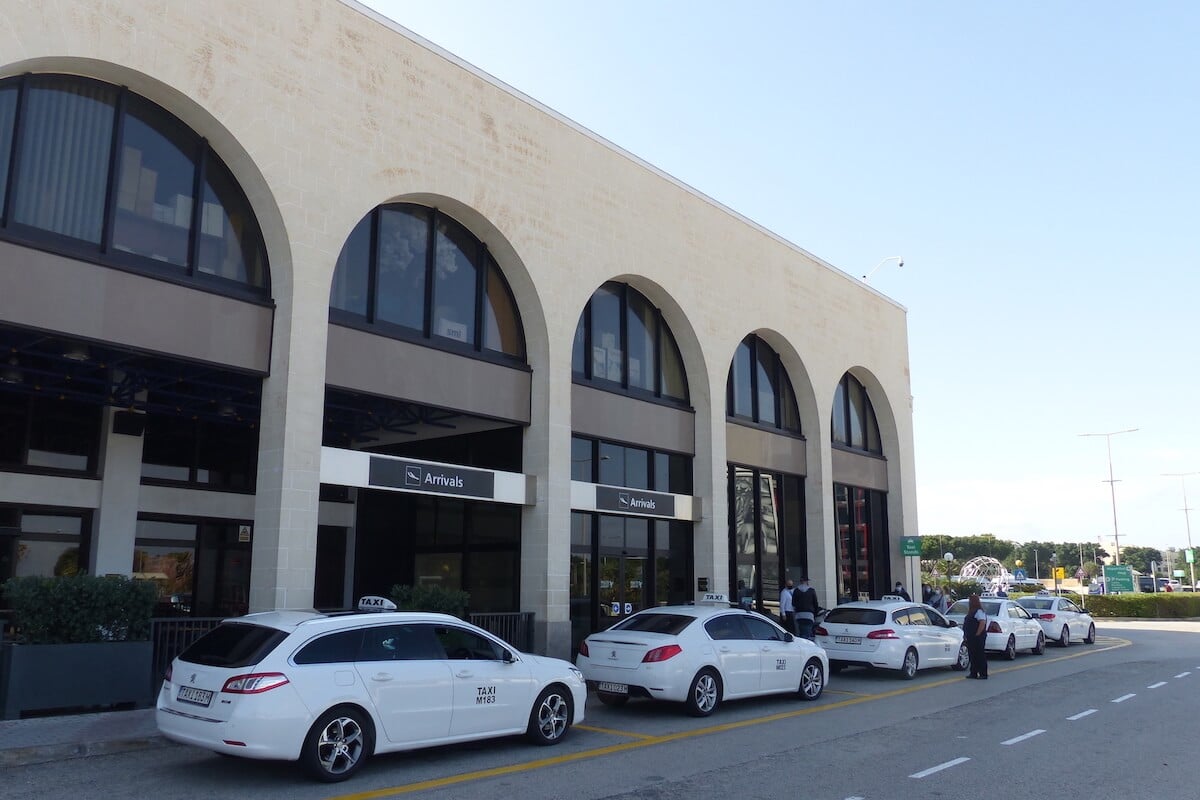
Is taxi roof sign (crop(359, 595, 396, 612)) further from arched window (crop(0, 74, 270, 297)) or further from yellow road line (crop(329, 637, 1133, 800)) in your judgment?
arched window (crop(0, 74, 270, 297))

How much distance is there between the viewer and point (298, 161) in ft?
45.9

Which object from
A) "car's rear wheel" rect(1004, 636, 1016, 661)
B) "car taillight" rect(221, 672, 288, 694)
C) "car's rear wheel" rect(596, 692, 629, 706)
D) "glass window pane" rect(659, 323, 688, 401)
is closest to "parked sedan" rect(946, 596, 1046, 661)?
"car's rear wheel" rect(1004, 636, 1016, 661)

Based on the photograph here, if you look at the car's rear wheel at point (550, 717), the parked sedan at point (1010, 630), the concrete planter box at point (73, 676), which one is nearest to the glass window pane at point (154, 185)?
the concrete planter box at point (73, 676)

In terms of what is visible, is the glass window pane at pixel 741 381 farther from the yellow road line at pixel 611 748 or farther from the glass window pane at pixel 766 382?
the yellow road line at pixel 611 748

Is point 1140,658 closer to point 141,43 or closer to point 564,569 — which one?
point 564,569

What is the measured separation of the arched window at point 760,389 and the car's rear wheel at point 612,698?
10.2m

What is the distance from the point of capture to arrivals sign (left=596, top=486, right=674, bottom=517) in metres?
18.4

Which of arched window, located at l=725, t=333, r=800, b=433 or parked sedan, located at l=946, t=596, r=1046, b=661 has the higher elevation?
arched window, located at l=725, t=333, r=800, b=433

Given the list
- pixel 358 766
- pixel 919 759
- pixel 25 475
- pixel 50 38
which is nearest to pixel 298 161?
pixel 50 38

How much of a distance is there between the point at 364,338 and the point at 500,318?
3.41 meters

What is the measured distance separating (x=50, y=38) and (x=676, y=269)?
41.6 ft

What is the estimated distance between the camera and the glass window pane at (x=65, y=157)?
11703 mm

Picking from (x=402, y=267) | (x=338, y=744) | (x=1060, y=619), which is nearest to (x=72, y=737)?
(x=338, y=744)

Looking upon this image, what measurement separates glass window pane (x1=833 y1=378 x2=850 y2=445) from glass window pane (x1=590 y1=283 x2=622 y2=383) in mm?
9675
